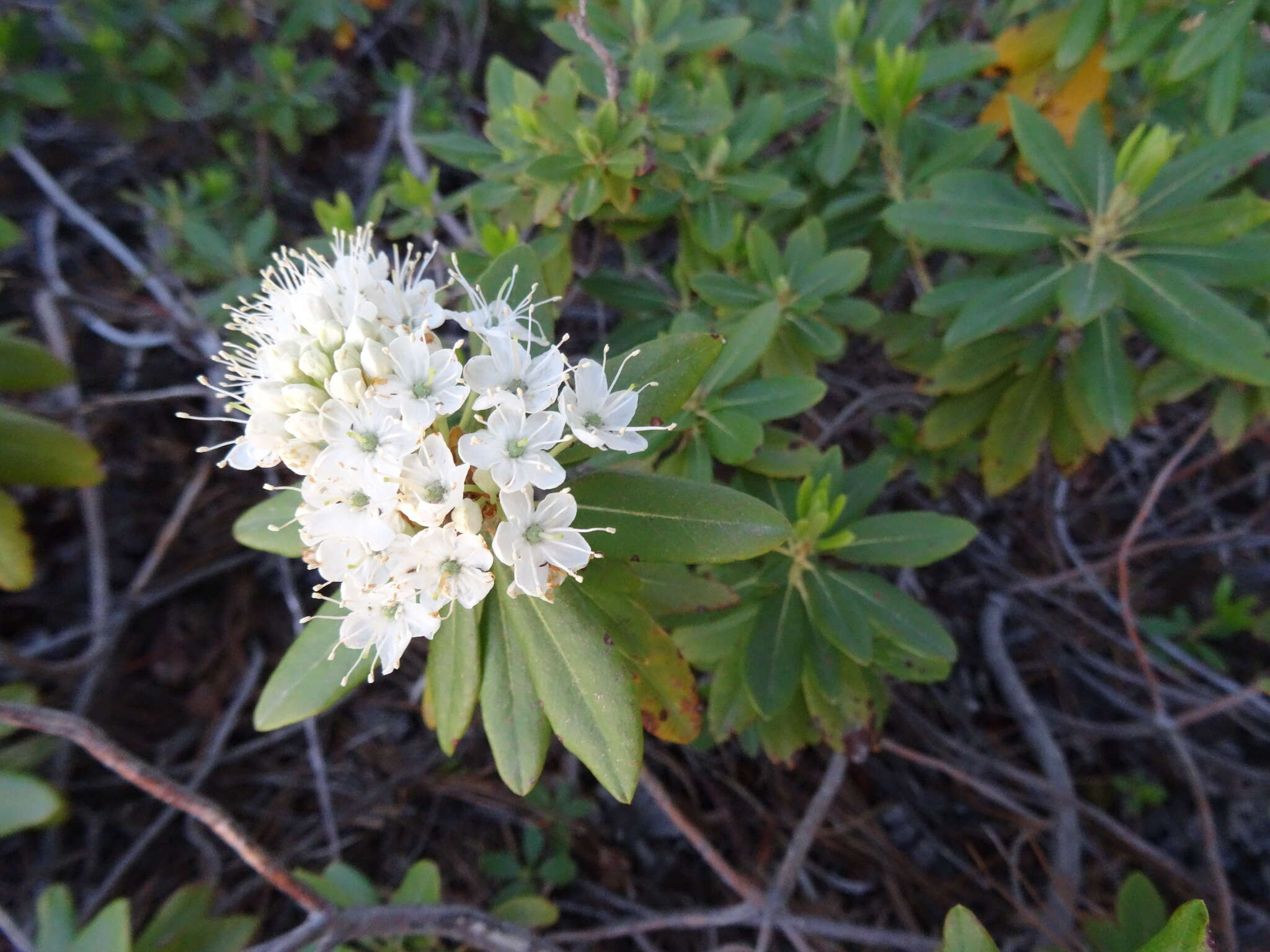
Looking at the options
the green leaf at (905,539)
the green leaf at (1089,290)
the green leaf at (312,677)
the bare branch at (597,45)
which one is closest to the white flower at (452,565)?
the green leaf at (312,677)

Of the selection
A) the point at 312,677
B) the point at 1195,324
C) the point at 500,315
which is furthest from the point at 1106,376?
the point at 312,677

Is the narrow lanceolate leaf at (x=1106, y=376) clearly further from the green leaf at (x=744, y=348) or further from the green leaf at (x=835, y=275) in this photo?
the green leaf at (x=744, y=348)

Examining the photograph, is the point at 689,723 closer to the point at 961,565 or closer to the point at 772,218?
the point at 772,218

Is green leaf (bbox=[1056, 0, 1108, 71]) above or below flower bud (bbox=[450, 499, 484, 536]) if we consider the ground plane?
above

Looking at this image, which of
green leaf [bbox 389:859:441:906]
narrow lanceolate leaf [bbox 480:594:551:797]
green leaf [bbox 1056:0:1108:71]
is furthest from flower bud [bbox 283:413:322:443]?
green leaf [bbox 1056:0:1108:71]

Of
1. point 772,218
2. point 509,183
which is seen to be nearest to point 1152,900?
point 772,218

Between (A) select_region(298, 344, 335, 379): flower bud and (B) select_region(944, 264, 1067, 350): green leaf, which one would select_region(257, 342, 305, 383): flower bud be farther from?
(B) select_region(944, 264, 1067, 350): green leaf
